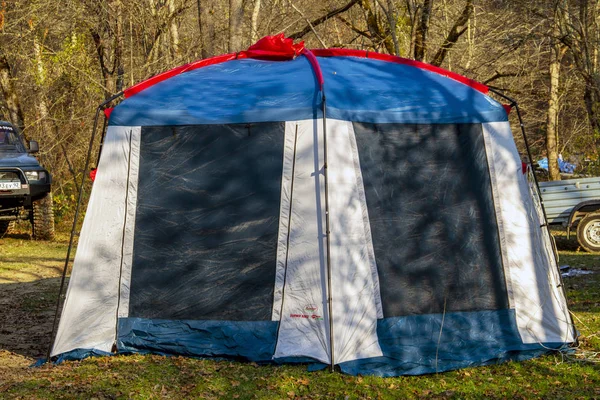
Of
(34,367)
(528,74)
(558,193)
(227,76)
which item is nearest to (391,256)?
(227,76)

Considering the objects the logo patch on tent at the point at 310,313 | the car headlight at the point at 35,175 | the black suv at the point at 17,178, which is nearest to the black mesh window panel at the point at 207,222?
the logo patch on tent at the point at 310,313

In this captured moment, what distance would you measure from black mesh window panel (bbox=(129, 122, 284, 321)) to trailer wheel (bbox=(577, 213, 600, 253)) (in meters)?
8.65

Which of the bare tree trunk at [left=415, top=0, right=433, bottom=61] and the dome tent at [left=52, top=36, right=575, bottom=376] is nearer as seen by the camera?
the dome tent at [left=52, top=36, right=575, bottom=376]

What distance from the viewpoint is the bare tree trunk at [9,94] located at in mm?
18484

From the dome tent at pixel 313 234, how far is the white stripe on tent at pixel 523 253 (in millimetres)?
13

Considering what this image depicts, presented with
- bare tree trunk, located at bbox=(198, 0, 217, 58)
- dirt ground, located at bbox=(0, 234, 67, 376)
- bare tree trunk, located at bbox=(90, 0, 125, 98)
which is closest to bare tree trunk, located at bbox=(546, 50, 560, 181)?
bare tree trunk, located at bbox=(198, 0, 217, 58)

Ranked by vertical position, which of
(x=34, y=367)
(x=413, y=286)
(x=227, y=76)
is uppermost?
(x=227, y=76)

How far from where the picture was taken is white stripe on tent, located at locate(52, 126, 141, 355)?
6.51 metres

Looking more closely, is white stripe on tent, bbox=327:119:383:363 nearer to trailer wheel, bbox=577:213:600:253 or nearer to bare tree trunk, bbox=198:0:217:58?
trailer wheel, bbox=577:213:600:253

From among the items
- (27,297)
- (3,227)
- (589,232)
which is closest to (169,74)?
(27,297)

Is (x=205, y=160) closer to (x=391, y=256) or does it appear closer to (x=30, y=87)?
(x=391, y=256)

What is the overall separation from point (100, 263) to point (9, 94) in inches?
529

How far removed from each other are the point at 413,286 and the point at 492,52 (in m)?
15.1

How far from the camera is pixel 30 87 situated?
2053 centimetres
